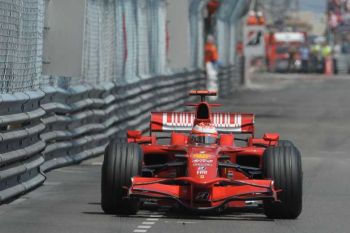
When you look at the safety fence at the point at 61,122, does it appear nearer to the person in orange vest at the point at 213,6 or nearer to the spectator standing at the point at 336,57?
the person in orange vest at the point at 213,6

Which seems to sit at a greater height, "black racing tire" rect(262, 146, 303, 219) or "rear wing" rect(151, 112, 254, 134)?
"rear wing" rect(151, 112, 254, 134)

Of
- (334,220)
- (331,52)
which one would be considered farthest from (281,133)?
(331,52)

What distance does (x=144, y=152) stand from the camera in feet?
40.9

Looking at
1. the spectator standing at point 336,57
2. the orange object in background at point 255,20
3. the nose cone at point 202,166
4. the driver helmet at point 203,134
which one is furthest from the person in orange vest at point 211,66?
the spectator standing at point 336,57

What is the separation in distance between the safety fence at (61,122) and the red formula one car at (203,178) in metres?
1.37

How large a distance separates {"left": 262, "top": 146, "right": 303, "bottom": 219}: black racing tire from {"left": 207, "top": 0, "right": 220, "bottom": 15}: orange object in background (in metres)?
31.2

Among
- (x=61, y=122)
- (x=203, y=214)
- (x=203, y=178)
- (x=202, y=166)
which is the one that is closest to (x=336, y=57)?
(x=61, y=122)

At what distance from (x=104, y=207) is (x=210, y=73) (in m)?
26.8

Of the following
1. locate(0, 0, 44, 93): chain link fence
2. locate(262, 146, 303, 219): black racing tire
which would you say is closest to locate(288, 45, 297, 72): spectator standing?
locate(0, 0, 44, 93): chain link fence

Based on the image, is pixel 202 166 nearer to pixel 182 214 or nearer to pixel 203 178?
pixel 203 178

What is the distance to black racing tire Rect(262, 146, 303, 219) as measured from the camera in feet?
38.0

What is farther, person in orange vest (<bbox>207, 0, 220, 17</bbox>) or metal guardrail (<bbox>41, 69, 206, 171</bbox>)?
person in orange vest (<bbox>207, 0, 220, 17</bbox>)

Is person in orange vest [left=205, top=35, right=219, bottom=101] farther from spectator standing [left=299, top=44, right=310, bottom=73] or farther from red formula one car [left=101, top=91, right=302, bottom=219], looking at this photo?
spectator standing [left=299, top=44, right=310, bottom=73]

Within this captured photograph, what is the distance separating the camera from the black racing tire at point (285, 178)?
1159cm
